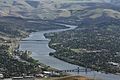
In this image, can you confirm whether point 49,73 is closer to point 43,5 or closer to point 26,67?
point 26,67

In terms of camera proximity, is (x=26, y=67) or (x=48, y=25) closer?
(x=26, y=67)

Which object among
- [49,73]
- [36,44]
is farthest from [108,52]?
[49,73]

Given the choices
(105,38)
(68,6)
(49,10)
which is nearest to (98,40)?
(105,38)

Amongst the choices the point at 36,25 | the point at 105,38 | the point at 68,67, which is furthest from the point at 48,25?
the point at 68,67

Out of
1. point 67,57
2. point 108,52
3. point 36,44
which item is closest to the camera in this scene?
point 67,57

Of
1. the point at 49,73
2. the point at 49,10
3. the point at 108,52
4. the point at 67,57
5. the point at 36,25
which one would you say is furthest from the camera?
the point at 49,10

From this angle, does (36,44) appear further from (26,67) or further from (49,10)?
(49,10)

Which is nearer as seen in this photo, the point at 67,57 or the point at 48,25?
the point at 67,57

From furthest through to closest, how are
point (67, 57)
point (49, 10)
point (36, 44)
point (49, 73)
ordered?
1. point (49, 10)
2. point (36, 44)
3. point (67, 57)
4. point (49, 73)

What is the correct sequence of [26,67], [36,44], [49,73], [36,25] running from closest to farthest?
[49,73]
[26,67]
[36,44]
[36,25]
